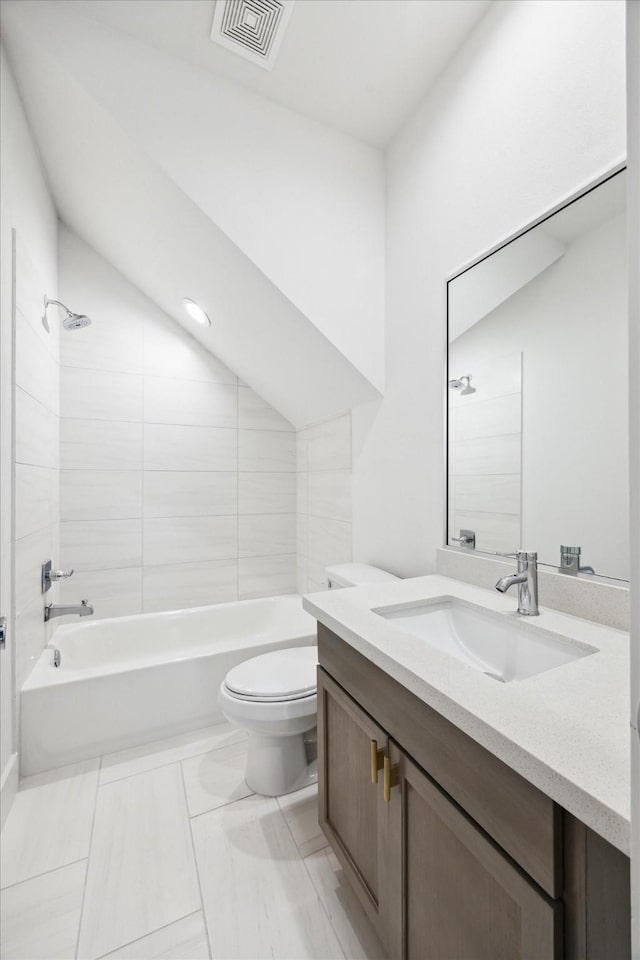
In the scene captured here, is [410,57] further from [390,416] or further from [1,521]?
[1,521]

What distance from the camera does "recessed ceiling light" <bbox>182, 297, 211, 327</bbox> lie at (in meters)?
2.36

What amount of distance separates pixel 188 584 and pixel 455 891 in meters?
2.34

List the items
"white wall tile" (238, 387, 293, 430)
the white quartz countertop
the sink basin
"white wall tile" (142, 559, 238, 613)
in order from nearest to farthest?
the white quartz countertop, the sink basin, "white wall tile" (142, 559, 238, 613), "white wall tile" (238, 387, 293, 430)

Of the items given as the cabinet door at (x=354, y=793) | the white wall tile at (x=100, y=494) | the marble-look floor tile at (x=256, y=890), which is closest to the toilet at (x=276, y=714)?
the marble-look floor tile at (x=256, y=890)

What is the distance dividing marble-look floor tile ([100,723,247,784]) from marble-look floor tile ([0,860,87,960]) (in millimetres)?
424

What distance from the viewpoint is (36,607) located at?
1825 millimetres

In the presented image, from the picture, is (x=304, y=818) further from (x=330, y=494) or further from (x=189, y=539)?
(x=189, y=539)

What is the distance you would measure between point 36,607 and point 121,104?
2008 millimetres

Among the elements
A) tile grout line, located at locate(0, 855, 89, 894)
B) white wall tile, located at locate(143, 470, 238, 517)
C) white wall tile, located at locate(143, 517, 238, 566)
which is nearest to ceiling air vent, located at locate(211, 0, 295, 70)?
white wall tile, located at locate(143, 470, 238, 517)

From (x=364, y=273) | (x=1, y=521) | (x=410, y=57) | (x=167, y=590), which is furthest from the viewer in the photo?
(x=167, y=590)

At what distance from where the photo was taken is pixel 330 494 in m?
2.56

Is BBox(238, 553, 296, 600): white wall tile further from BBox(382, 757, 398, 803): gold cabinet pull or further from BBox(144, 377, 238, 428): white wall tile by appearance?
BBox(382, 757, 398, 803): gold cabinet pull

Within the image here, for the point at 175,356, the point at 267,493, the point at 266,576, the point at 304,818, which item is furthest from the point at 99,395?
the point at 304,818

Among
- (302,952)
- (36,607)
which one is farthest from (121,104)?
(302,952)
